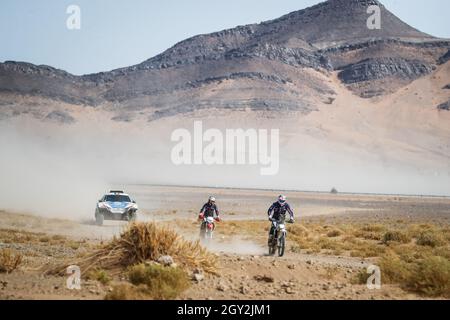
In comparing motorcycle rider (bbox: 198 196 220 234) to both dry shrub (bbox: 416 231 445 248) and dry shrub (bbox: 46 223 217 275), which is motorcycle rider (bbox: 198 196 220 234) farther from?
dry shrub (bbox: 416 231 445 248)

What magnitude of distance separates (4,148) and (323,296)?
73951mm

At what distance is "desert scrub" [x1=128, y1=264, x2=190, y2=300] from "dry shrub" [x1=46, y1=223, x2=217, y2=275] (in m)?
1.09

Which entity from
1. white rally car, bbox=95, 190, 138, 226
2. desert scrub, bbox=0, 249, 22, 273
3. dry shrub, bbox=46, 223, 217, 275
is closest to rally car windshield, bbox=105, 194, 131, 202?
white rally car, bbox=95, 190, 138, 226

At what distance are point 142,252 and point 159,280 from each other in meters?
2.01

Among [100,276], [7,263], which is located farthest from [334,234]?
[100,276]

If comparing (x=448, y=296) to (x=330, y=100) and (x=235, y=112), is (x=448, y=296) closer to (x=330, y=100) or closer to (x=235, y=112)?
(x=235, y=112)

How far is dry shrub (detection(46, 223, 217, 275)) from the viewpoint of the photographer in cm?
1362

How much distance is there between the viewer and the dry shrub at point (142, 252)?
1362cm

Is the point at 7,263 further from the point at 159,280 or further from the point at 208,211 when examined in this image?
the point at 208,211

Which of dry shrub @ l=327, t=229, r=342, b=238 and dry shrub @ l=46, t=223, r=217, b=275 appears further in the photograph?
dry shrub @ l=327, t=229, r=342, b=238

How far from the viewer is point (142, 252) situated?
44.8ft

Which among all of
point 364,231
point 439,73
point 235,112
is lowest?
point 364,231

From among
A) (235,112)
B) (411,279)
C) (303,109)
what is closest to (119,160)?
(235,112)

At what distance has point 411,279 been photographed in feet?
45.6
